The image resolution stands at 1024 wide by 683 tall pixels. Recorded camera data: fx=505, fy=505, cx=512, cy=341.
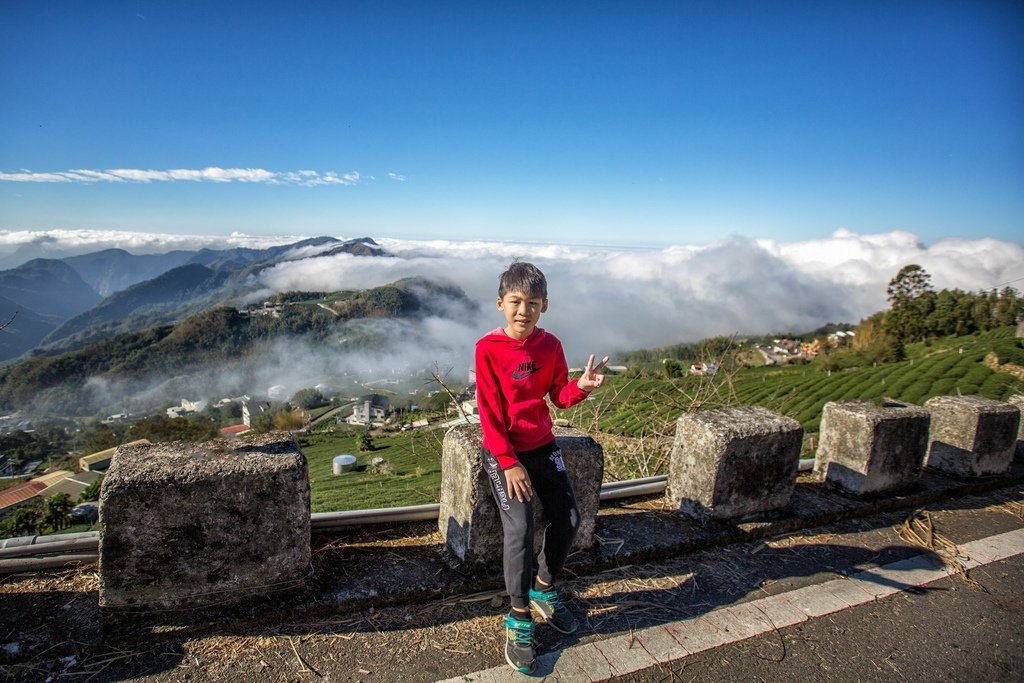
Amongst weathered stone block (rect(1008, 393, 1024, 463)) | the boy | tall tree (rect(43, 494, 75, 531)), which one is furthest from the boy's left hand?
tall tree (rect(43, 494, 75, 531))

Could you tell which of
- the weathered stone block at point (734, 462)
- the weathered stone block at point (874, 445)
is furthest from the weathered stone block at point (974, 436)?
the weathered stone block at point (734, 462)

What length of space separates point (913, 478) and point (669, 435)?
241 centimetres

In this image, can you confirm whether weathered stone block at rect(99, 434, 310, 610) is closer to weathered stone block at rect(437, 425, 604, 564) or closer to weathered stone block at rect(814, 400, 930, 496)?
weathered stone block at rect(437, 425, 604, 564)

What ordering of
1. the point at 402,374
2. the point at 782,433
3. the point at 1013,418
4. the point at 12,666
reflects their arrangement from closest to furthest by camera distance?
the point at 12,666 < the point at 782,433 < the point at 1013,418 < the point at 402,374

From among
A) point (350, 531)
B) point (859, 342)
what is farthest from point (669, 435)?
point (859, 342)

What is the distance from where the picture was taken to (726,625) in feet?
8.80

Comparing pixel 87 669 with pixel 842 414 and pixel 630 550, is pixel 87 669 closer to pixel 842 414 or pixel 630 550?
pixel 630 550

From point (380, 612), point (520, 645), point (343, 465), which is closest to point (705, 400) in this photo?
point (520, 645)

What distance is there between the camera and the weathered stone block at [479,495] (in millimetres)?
2779

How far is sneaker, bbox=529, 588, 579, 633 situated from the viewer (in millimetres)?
2574

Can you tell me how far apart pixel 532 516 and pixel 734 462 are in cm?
166

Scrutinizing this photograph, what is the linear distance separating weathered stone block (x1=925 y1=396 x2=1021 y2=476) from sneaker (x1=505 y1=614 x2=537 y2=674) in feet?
15.0

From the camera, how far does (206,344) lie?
169 metres

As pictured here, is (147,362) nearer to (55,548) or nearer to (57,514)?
(57,514)
